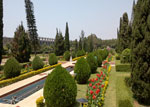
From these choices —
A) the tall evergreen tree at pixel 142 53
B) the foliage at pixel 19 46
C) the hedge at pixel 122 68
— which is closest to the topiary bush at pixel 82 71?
the tall evergreen tree at pixel 142 53

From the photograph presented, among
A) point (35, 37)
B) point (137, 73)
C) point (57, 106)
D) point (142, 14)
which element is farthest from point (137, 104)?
point (35, 37)

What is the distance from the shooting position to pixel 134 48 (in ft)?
20.3

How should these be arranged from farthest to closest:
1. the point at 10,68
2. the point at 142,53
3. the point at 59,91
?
the point at 10,68, the point at 142,53, the point at 59,91

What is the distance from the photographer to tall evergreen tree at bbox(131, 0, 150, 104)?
18.6ft

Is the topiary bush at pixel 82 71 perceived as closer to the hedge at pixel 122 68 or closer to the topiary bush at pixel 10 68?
the hedge at pixel 122 68

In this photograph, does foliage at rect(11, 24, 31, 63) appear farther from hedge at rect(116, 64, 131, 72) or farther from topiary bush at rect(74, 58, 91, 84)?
hedge at rect(116, 64, 131, 72)

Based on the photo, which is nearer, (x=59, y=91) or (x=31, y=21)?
(x=59, y=91)

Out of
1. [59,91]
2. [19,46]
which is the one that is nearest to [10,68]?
[59,91]

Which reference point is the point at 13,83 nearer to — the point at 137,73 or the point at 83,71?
the point at 83,71

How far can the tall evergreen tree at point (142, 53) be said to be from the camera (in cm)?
568

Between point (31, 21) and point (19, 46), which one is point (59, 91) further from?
point (31, 21)

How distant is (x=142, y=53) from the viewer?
5.75 metres

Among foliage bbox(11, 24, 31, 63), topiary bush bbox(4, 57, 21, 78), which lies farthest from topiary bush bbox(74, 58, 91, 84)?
foliage bbox(11, 24, 31, 63)

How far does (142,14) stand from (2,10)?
19.0 meters
